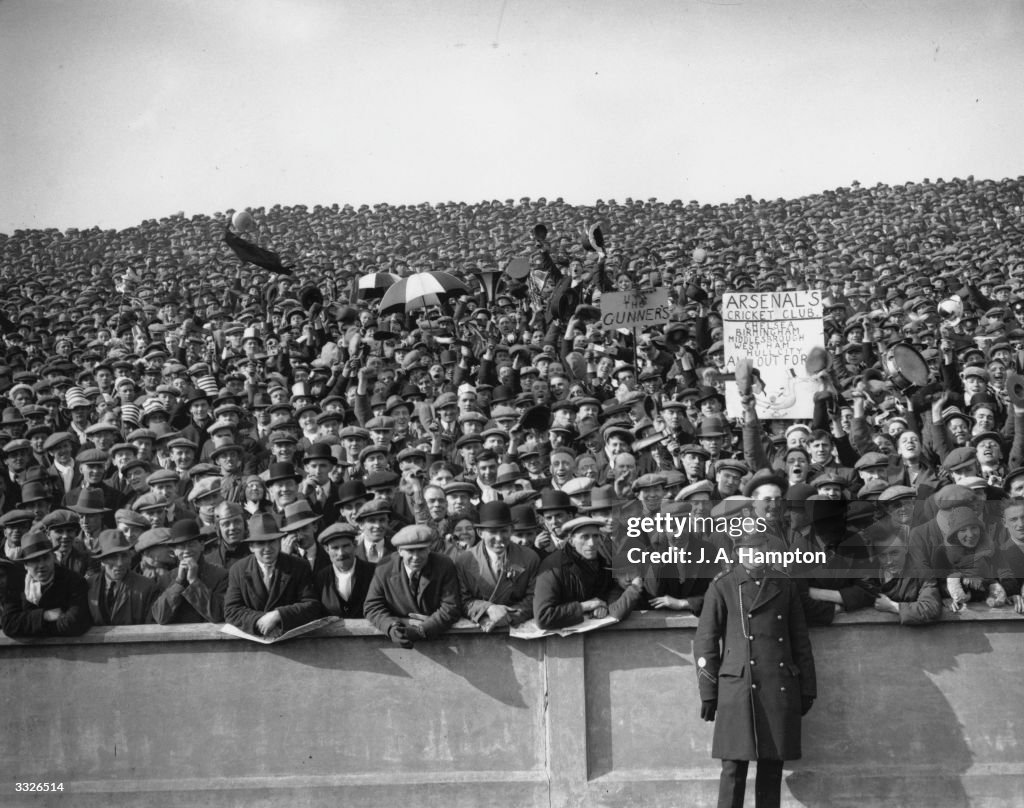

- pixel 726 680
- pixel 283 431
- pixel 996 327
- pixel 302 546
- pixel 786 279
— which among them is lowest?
pixel 726 680

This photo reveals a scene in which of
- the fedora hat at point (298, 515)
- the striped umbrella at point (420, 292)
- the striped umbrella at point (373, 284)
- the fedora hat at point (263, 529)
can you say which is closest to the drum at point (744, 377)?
the fedora hat at point (298, 515)

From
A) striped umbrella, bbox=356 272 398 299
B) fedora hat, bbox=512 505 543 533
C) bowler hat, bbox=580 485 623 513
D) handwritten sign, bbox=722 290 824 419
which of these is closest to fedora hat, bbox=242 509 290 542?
fedora hat, bbox=512 505 543 533

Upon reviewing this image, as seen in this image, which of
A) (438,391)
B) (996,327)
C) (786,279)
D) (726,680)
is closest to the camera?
(726,680)

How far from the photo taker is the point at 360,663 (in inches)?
314

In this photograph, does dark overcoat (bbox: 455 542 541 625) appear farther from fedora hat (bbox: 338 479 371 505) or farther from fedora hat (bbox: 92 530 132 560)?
fedora hat (bbox: 92 530 132 560)

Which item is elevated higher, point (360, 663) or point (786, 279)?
point (786, 279)

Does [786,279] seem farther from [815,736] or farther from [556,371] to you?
[815,736]

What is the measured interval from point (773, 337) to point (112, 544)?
762 centimetres

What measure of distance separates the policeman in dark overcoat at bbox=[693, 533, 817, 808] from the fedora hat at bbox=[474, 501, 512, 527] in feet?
4.62

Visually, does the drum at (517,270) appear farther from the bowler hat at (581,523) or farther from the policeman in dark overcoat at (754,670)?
the policeman in dark overcoat at (754,670)

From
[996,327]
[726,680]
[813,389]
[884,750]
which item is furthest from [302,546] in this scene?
[996,327]

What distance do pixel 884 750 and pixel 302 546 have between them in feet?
13.2

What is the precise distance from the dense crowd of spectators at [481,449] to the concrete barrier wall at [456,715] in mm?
241

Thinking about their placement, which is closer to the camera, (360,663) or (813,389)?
(360,663)
